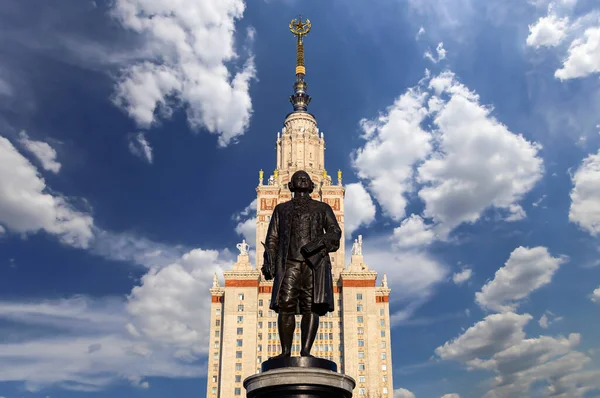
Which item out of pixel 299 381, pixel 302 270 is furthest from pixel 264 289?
pixel 299 381

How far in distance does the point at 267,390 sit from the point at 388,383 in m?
99.7

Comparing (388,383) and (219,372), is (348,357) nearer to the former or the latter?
(388,383)

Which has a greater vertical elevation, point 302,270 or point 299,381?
point 302,270

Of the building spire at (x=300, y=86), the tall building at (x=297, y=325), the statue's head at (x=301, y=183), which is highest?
the building spire at (x=300, y=86)

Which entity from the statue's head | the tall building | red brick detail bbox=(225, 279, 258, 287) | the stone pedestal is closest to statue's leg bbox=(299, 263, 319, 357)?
the stone pedestal

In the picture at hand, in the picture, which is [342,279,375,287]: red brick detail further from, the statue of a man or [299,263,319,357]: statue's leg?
[299,263,319,357]: statue's leg

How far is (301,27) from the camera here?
125312 mm

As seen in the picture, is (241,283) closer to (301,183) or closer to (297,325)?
(297,325)

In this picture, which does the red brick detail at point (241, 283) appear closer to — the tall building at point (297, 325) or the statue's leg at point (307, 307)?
the tall building at point (297, 325)

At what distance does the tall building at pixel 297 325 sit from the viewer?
106812mm

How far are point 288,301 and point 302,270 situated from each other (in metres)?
0.92

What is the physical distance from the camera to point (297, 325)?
345 feet

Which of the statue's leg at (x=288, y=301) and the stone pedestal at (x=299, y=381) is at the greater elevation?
the statue's leg at (x=288, y=301)

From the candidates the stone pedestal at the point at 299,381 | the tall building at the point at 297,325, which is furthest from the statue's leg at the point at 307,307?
the tall building at the point at 297,325
